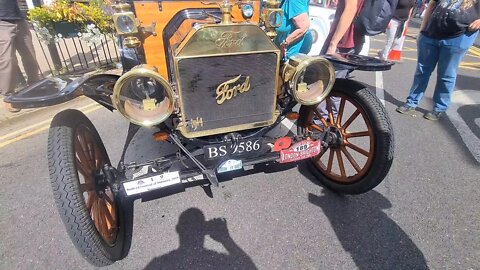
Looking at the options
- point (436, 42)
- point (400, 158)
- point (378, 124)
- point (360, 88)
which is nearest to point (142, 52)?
point (360, 88)

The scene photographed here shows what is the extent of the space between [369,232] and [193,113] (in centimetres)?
145

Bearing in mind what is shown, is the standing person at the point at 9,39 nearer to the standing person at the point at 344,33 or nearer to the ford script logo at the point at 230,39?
the ford script logo at the point at 230,39

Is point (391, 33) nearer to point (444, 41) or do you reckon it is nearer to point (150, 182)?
point (444, 41)

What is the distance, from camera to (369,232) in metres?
1.96

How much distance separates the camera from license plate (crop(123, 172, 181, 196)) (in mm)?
1688

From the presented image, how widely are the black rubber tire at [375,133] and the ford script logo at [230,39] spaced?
3.03 feet

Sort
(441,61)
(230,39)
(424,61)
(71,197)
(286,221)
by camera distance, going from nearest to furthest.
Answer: (71,197), (230,39), (286,221), (441,61), (424,61)

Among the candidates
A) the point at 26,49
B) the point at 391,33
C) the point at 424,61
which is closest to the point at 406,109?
the point at 424,61

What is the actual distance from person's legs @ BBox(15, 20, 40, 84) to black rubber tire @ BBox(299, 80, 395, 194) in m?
4.79

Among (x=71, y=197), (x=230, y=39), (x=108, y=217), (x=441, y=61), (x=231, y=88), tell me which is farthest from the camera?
Result: (x=441, y=61)

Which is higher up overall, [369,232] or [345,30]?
[345,30]

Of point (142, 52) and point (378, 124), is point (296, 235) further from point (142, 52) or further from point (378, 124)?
point (142, 52)

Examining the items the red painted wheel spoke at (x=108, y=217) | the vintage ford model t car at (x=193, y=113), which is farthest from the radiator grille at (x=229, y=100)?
the red painted wheel spoke at (x=108, y=217)

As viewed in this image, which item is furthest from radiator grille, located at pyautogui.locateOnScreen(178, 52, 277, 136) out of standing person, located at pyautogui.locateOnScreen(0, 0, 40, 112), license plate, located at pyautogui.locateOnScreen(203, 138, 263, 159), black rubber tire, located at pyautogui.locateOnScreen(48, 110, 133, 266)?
standing person, located at pyautogui.locateOnScreen(0, 0, 40, 112)
